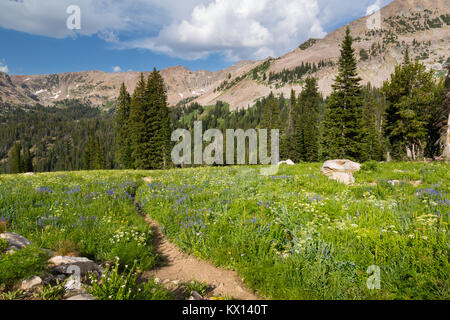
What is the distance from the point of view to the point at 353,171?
12594 millimetres

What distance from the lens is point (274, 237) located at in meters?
5.23

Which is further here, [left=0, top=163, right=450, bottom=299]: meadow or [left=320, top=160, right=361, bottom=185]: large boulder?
[left=320, top=160, right=361, bottom=185]: large boulder

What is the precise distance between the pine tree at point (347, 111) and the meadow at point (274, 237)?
2832 centimetres

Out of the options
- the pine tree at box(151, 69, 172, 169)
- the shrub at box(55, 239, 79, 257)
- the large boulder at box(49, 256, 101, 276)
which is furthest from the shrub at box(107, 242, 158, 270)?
the pine tree at box(151, 69, 172, 169)

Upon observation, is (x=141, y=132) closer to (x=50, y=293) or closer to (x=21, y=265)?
(x=21, y=265)

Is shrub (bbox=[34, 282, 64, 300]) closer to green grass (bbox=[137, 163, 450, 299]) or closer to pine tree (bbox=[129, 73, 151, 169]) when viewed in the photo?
green grass (bbox=[137, 163, 450, 299])

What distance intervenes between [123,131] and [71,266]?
49.7m

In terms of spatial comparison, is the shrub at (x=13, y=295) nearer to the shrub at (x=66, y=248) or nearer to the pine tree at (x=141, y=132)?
the shrub at (x=66, y=248)

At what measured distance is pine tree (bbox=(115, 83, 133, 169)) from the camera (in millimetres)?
46750

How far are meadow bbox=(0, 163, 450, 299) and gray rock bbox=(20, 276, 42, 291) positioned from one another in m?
0.12

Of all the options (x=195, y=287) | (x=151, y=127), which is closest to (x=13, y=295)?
(x=195, y=287)

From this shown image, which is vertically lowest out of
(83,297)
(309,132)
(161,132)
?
(83,297)
